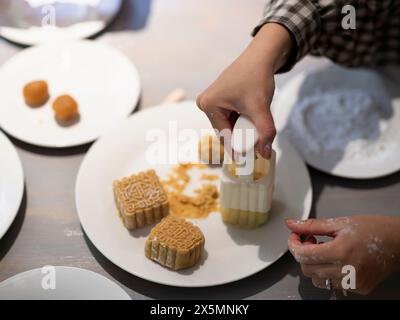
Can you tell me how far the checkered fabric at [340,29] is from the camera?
1.02 metres

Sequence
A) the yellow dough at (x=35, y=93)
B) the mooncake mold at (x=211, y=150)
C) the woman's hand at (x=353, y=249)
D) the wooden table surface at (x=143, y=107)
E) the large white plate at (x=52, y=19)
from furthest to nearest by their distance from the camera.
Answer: the large white plate at (x=52, y=19), the yellow dough at (x=35, y=93), the mooncake mold at (x=211, y=150), the wooden table surface at (x=143, y=107), the woman's hand at (x=353, y=249)

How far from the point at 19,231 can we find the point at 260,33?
574mm

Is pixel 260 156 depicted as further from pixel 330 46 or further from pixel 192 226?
pixel 330 46

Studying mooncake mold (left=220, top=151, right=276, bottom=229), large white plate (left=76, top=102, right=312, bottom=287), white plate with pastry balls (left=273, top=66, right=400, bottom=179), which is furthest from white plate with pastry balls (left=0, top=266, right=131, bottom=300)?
white plate with pastry balls (left=273, top=66, right=400, bottom=179)

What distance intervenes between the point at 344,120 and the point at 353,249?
0.38m

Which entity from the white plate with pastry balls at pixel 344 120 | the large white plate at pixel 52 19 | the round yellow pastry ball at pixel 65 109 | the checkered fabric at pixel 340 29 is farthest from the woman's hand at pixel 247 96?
the large white plate at pixel 52 19

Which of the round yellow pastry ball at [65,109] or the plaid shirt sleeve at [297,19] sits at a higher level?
the plaid shirt sleeve at [297,19]

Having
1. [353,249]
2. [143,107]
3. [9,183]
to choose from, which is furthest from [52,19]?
[353,249]

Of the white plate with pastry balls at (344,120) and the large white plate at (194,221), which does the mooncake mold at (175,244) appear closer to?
the large white plate at (194,221)

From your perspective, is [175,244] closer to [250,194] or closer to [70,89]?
[250,194]

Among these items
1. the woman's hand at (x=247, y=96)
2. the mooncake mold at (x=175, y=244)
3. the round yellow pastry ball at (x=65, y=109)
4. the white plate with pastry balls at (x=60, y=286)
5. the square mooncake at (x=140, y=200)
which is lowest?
the white plate with pastry balls at (x=60, y=286)

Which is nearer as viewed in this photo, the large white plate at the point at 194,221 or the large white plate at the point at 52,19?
the large white plate at the point at 194,221

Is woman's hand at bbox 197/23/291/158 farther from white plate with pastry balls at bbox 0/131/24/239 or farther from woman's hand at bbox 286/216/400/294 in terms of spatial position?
white plate with pastry balls at bbox 0/131/24/239

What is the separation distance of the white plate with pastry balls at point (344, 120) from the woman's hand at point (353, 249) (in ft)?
0.70
